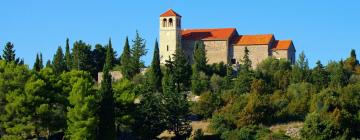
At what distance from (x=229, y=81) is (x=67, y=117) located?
18.3 meters

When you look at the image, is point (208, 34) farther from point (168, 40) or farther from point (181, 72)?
point (181, 72)

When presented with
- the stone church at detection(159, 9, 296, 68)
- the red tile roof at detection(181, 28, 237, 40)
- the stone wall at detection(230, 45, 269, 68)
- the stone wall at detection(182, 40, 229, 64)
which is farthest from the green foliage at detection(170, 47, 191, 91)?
the red tile roof at detection(181, 28, 237, 40)

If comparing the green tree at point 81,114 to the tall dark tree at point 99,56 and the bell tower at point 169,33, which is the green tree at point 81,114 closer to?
the tall dark tree at point 99,56

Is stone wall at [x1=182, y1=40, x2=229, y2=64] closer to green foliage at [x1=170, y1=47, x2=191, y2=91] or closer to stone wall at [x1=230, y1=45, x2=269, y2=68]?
stone wall at [x1=230, y1=45, x2=269, y2=68]

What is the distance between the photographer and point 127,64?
7488 cm

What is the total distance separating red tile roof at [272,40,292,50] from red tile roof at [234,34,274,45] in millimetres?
724

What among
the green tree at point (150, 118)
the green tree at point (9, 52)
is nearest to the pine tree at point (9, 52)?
the green tree at point (9, 52)

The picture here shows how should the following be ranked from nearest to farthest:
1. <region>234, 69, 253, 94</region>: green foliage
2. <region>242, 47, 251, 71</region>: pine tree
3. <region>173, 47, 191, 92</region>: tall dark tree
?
<region>234, 69, 253, 94</region>: green foliage, <region>242, 47, 251, 71</region>: pine tree, <region>173, 47, 191, 92</region>: tall dark tree

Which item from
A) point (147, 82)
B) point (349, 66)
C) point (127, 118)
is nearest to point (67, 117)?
point (127, 118)

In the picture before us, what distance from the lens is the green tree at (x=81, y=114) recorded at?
53.8 metres

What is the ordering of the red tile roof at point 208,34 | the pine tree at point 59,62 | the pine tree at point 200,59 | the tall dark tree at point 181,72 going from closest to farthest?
the tall dark tree at point 181,72 < the pine tree at point 200,59 < the pine tree at point 59,62 < the red tile roof at point 208,34

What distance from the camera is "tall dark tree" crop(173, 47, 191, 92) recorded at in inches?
2795

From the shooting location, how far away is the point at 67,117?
2185 inches

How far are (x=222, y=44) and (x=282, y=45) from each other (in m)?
5.03
